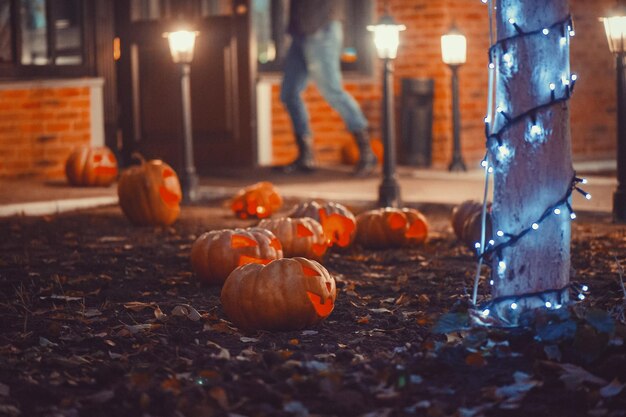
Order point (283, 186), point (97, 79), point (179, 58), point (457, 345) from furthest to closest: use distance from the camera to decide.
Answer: point (97, 79) → point (283, 186) → point (179, 58) → point (457, 345)

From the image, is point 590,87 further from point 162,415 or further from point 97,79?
point 162,415

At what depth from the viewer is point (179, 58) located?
941 centimetres

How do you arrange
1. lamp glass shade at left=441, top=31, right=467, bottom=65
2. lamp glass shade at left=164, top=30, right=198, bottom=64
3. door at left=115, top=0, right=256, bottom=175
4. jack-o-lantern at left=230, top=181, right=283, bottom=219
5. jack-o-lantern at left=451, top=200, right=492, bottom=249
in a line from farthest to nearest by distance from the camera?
door at left=115, top=0, right=256, bottom=175
lamp glass shade at left=441, top=31, right=467, bottom=65
lamp glass shade at left=164, top=30, right=198, bottom=64
jack-o-lantern at left=230, top=181, right=283, bottom=219
jack-o-lantern at left=451, top=200, right=492, bottom=249

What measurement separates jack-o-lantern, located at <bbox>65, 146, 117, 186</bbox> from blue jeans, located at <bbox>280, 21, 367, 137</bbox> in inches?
70.6

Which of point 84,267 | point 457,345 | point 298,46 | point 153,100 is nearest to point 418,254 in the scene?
point 84,267

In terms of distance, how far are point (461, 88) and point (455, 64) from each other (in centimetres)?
93

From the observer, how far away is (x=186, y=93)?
9555 millimetres

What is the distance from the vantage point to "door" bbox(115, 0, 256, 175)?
11.6 metres

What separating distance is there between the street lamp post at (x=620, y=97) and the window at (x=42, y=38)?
5815 mm

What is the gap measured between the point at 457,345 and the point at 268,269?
39.7 inches

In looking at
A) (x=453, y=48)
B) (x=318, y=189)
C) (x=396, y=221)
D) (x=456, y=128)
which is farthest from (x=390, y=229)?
(x=456, y=128)

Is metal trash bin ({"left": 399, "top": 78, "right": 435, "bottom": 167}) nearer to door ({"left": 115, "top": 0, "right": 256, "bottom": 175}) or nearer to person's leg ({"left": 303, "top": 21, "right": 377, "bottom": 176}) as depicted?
person's leg ({"left": 303, "top": 21, "right": 377, "bottom": 176})

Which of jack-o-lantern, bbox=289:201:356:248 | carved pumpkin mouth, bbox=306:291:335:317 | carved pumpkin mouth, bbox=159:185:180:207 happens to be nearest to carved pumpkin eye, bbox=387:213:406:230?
jack-o-lantern, bbox=289:201:356:248

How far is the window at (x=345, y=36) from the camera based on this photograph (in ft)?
41.2
